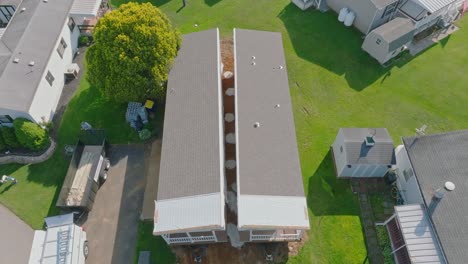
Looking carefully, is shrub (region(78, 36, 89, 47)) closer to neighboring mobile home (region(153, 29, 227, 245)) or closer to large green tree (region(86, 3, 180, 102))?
large green tree (region(86, 3, 180, 102))

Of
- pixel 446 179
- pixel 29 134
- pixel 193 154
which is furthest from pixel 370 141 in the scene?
pixel 29 134

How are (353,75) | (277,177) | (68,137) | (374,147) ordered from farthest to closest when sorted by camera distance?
(353,75)
(68,137)
(374,147)
(277,177)

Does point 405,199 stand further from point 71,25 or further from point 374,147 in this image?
point 71,25

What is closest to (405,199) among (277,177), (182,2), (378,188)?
(378,188)

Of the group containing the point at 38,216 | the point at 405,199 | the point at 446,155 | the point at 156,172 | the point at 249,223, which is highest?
the point at 446,155

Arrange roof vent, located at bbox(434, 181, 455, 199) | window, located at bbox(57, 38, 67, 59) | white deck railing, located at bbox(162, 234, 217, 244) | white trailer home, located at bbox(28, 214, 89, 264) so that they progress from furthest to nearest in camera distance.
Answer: window, located at bbox(57, 38, 67, 59), white deck railing, located at bbox(162, 234, 217, 244), white trailer home, located at bbox(28, 214, 89, 264), roof vent, located at bbox(434, 181, 455, 199)

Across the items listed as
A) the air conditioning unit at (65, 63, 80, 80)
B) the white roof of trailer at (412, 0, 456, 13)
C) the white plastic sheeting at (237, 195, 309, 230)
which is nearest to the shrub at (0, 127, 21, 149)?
the air conditioning unit at (65, 63, 80, 80)

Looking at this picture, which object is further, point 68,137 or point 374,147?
point 68,137

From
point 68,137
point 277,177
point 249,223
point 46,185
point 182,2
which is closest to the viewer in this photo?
point 249,223
